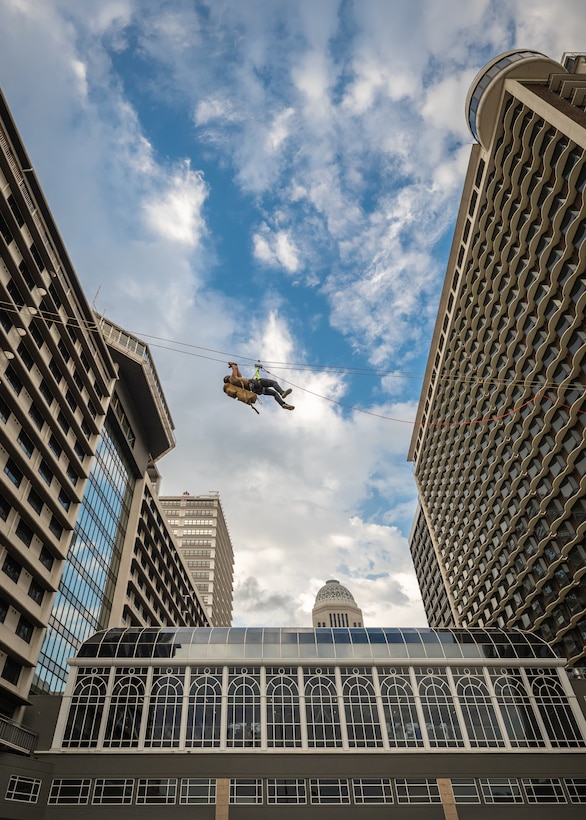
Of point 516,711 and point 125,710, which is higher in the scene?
point 125,710

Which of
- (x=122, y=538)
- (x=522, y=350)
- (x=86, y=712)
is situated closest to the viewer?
(x=86, y=712)

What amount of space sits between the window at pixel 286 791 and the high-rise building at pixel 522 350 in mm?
26158

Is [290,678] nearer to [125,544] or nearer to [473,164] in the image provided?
[125,544]

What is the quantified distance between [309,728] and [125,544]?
29486mm

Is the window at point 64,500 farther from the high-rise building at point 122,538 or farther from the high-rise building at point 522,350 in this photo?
the high-rise building at point 522,350

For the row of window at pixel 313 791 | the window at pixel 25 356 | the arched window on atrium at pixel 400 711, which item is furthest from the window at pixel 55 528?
the arched window on atrium at pixel 400 711

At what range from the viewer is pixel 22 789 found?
29750mm

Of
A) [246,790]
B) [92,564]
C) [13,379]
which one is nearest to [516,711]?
[246,790]

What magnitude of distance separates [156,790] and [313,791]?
358 inches

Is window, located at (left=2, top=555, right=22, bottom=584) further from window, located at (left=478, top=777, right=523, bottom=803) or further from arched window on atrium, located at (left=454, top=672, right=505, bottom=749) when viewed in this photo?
window, located at (left=478, top=777, right=523, bottom=803)

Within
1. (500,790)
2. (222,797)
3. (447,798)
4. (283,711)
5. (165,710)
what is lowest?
(447,798)

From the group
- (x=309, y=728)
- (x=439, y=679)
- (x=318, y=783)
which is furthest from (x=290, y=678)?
(x=439, y=679)

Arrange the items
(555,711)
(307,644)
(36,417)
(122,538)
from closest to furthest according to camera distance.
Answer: (555,711) → (307,644) → (36,417) → (122,538)

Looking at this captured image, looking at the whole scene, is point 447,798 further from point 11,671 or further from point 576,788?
point 11,671
